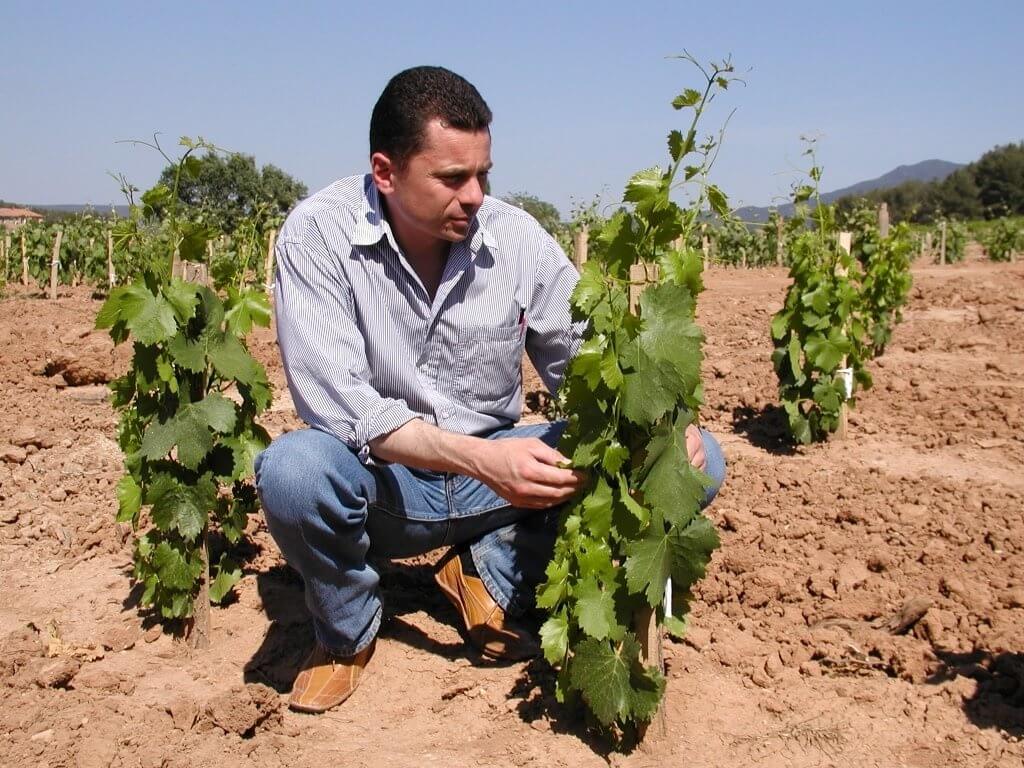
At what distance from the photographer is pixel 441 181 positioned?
113 inches

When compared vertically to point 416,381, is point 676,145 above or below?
above

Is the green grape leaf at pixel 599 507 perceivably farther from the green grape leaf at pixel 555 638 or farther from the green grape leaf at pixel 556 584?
the green grape leaf at pixel 555 638

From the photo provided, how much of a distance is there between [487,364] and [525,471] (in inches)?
27.9

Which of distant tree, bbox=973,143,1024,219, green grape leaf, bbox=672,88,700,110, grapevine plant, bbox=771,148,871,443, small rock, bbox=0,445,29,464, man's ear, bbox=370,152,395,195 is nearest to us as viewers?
green grape leaf, bbox=672,88,700,110

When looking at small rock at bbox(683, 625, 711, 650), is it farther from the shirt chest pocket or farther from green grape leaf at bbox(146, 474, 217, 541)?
green grape leaf at bbox(146, 474, 217, 541)

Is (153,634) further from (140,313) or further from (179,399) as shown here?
(140,313)

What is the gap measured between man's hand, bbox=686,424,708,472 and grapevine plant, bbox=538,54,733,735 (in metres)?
0.19

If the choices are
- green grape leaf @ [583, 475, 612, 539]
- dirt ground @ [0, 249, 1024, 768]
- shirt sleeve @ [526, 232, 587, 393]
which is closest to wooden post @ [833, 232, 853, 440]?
dirt ground @ [0, 249, 1024, 768]

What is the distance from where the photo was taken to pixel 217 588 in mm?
3521

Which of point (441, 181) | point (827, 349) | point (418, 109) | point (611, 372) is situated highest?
point (418, 109)

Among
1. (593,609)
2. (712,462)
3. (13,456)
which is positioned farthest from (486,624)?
(13,456)

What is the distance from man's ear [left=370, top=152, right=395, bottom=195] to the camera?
2.94 meters

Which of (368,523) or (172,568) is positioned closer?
(368,523)

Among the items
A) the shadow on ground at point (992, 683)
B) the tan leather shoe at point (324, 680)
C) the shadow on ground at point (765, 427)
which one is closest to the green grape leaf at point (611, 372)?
the tan leather shoe at point (324, 680)
